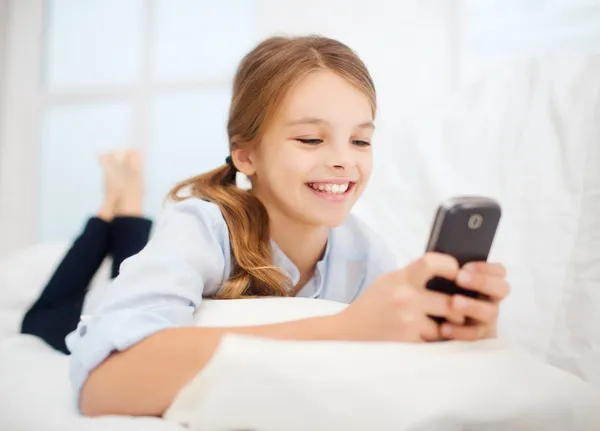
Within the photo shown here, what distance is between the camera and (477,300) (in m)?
0.41

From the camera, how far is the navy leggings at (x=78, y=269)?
916mm

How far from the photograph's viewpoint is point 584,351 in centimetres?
65

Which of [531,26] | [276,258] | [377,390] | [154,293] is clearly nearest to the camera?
[377,390]

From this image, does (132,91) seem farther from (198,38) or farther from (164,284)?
(164,284)

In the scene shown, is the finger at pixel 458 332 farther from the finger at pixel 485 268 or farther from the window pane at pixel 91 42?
the window pane at pixel 91 42

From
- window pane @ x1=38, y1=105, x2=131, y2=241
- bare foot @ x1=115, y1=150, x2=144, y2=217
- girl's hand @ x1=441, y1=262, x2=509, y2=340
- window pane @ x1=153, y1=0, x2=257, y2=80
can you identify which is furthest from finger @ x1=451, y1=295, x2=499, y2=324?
window pane @ x1=38, y1=105, x2=131, y2=241

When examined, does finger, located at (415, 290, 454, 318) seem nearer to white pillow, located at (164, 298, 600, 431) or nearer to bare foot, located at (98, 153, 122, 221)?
white pillow, located at (164, 298, 600, 431)

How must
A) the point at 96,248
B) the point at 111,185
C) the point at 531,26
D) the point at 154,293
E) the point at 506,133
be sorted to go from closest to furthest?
the point at 154,293 < the point at 506,133 < the point at 96,248 < the point at 111,185 < the point at 531,26

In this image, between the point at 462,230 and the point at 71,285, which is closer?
the point at 462,230

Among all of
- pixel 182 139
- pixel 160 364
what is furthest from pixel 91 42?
pixel 160 364

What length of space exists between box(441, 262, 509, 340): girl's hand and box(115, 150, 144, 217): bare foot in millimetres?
918

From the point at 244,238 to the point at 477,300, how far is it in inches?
12.5

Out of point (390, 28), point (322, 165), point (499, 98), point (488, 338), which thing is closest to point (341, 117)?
point (322, 165)

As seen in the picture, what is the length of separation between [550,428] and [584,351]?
0.37 meters
